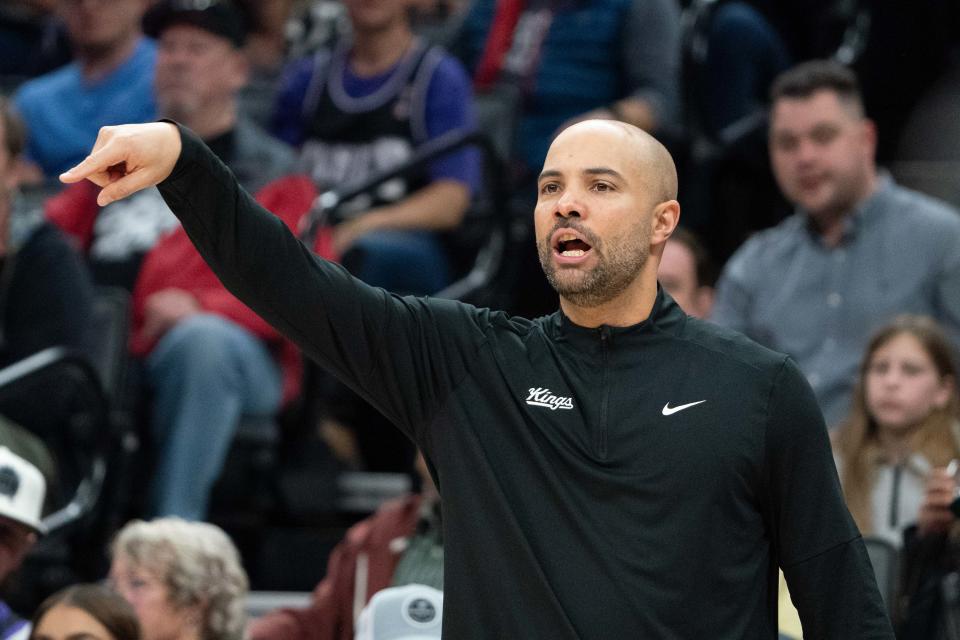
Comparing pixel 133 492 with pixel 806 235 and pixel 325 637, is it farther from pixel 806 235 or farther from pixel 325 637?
pixel 806 235

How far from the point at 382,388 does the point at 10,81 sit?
4981 millimetres

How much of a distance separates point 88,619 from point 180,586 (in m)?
0.31

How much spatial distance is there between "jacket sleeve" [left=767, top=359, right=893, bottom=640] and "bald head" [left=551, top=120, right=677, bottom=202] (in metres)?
0.37

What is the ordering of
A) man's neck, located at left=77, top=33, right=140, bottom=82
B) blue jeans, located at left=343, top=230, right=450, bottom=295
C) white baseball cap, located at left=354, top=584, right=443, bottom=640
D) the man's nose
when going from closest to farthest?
the man's nose < white baseball cap, located at left=354, top=584, right=443, bottom=640 < blue jeans, located at left=343, top=230, right=450, bottom=295 < man's neck, located at left=77, top=33, right=140, bottom=82

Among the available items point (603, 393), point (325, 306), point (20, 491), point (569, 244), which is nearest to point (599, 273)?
point (569, 244)

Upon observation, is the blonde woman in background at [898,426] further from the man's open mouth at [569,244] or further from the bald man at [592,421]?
the man's open mouth at [569,244]

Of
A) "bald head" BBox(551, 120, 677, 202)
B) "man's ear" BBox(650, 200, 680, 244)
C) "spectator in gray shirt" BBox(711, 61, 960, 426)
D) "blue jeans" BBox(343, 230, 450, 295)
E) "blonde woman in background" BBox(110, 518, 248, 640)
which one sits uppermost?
"bald head" BBox(551, 120, 677, 202)

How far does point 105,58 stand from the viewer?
20.8ft

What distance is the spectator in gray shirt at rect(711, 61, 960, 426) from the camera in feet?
17.0

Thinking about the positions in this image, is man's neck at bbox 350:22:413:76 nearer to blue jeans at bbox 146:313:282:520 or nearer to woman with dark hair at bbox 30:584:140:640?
blue jeans at bbox 146:313:282:520

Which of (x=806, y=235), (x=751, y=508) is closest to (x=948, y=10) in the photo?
(x=806, y=235)

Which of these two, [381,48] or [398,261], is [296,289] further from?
[381,48]

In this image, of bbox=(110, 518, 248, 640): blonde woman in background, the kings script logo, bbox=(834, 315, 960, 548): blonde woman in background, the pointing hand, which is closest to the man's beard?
the kings script logo

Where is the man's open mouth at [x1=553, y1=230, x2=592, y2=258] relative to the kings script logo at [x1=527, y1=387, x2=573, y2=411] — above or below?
above
